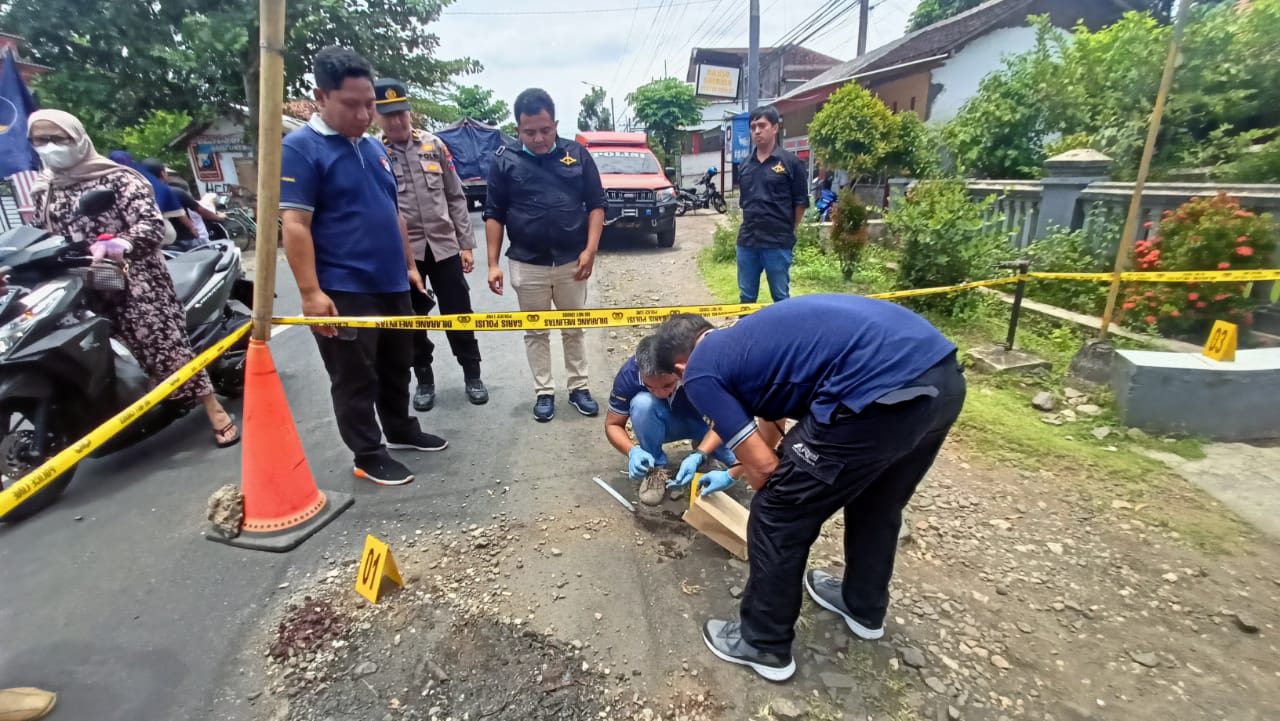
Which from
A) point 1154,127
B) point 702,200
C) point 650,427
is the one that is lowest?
point 650,427

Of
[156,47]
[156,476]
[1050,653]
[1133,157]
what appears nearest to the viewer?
[1050,653]

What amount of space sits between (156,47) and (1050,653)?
59.3ft

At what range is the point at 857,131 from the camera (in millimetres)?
9922

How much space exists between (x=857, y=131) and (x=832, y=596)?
9.50m

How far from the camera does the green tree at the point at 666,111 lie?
2917 centimetres

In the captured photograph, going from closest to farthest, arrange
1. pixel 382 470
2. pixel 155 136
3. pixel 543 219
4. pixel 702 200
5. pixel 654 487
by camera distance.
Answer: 1. pixel 654 487
2. pixel 382 470
3. pixel 543 219
4. pixel 155 136
5. pixel 702 200

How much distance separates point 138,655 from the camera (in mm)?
2014

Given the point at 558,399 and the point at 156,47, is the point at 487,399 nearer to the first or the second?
the point at 558,399

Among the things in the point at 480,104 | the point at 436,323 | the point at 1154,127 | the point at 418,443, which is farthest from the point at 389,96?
the point at 480,104

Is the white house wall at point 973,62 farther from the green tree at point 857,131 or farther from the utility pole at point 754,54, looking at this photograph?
the green tree at point 857,131

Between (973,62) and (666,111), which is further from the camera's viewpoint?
(666,111)

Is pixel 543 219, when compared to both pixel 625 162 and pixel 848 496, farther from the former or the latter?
pixel 625 162

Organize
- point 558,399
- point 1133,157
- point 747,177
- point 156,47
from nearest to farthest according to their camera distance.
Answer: point 558,399 → point 747,177 → point 1133,157 → point 156,47

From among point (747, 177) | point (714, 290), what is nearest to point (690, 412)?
point (747, 177)
